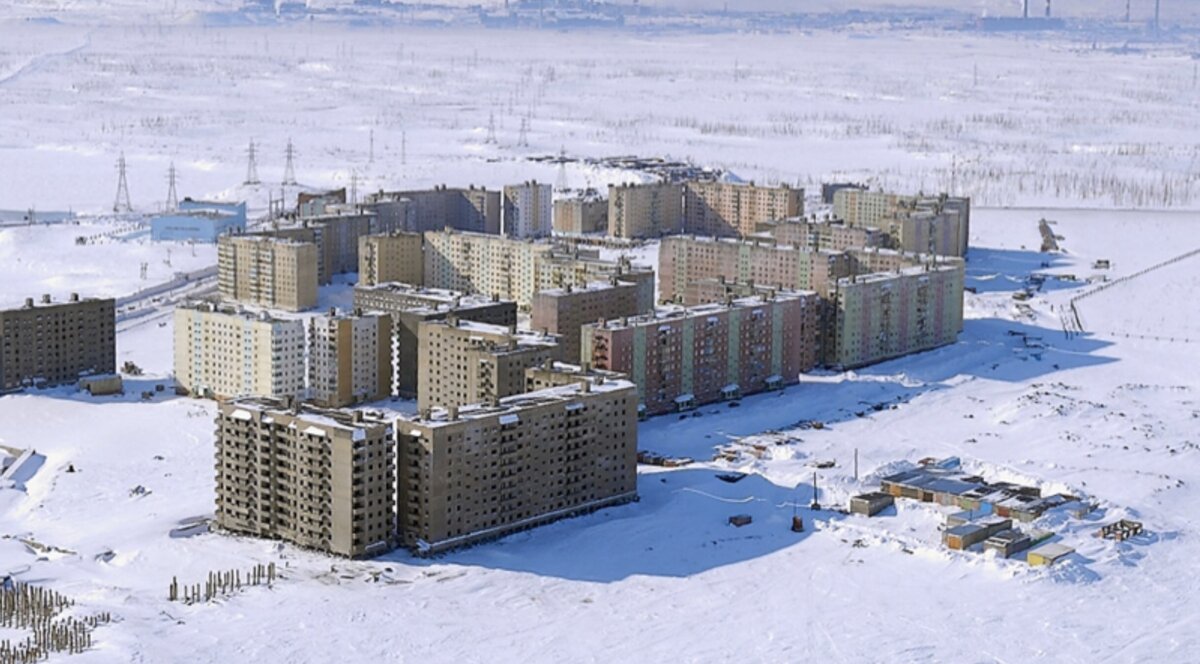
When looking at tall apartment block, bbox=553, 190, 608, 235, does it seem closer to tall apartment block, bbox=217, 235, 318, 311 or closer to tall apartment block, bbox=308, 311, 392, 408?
tall apartment block, bbox=217, 235, 318, 311

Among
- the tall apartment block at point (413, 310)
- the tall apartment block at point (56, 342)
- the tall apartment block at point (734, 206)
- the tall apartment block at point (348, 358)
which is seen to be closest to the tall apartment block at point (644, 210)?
the tall apartment block at point (734, 206)

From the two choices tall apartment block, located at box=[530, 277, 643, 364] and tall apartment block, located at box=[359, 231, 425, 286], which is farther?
tall apartment block, located at box=[359, 231, 425, 286]

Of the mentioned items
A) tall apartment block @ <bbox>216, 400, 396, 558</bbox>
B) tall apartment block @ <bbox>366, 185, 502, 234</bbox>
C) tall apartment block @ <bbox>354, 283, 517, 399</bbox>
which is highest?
tall apartment block @ <bbox>366, 185, 502, 234</bbox>

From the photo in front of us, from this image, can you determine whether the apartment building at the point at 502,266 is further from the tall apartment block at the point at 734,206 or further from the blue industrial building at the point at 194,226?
the tall apartment block at the point at 734,206

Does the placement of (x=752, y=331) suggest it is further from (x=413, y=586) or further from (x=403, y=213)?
(x=403, y=213)

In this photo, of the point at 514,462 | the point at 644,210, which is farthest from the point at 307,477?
the point at 644,210

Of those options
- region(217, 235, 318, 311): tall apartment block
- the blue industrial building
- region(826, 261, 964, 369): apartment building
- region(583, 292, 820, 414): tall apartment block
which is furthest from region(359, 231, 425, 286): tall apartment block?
region(826, 261, 964, 369): apartment building

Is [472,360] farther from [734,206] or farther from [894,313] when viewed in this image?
[734,206]
